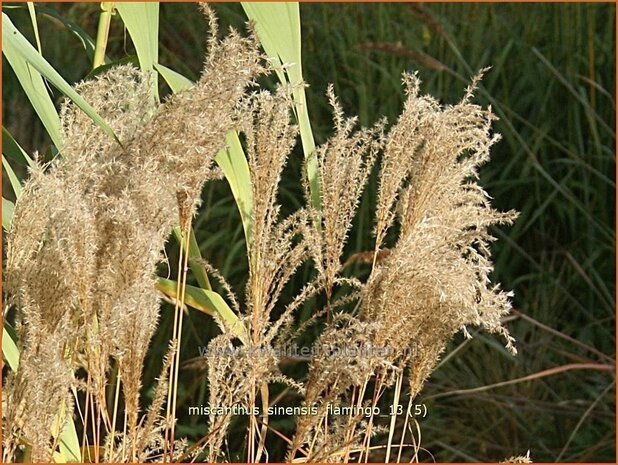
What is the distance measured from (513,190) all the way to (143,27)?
1.86 m

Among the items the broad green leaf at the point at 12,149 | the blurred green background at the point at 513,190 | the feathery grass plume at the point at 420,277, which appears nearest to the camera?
the feathery grass plume at the point at 420,277

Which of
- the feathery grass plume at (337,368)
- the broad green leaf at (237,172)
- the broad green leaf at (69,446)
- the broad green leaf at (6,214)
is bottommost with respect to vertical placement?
the broad green leaf at (69,446)

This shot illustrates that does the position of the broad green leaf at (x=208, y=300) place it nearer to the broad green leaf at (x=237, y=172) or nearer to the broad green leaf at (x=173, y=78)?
the broad green leaf at (x=237, y=172)

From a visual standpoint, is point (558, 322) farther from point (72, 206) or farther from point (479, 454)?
point (72, 206)

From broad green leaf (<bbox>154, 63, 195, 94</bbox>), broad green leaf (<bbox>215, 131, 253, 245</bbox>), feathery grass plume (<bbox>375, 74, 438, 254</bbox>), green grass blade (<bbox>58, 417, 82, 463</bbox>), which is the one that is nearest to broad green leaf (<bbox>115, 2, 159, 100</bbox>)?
broad green leaf (<bbox>154, 63, 195, 94</bbox>)

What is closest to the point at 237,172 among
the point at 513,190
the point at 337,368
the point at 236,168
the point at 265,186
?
the point at 236,168

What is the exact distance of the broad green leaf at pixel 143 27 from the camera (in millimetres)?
1556

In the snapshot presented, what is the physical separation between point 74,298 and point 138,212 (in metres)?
0.14

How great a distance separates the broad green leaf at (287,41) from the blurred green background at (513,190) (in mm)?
963

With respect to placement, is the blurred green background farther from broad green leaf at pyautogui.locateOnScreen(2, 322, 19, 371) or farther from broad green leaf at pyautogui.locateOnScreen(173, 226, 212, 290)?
broad green leaf at pyautogui.locateOnScreen(2, 322, 19, 371)

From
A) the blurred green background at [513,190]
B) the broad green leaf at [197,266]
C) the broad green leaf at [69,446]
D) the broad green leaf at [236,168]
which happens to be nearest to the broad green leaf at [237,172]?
the broad green leaf at [236,168]

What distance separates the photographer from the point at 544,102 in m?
3.23

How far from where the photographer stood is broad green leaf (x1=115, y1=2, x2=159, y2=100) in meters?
1.56

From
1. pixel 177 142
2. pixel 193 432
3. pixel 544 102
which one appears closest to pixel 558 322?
pixel 544 102
